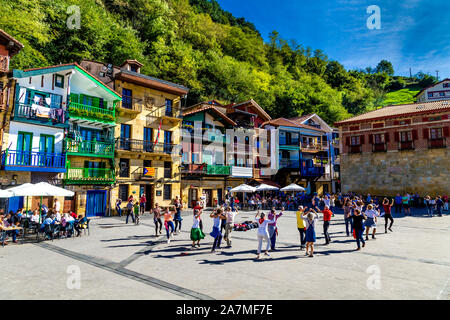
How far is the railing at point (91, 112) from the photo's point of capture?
22.9 metres

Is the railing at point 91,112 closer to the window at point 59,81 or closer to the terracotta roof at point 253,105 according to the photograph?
the window at point 59,81

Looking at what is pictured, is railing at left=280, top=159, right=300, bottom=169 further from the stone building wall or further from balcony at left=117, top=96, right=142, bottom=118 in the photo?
balcony at left=117, top=96, right=142, bottom=118

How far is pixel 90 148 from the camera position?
24000 mm

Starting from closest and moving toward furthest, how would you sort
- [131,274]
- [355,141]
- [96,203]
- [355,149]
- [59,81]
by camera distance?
[131,274] < [59,81] < [96,203] < [355,149] < [355,141]

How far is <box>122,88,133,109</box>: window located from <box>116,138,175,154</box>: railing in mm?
3408

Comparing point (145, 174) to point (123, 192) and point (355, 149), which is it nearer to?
point (123, 192)

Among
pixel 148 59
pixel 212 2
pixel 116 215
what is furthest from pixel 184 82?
pixel 212 2

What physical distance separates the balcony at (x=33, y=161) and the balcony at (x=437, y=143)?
124 ft

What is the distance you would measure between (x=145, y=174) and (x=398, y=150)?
98.9 ft

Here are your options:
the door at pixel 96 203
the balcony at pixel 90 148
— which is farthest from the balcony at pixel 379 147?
the door at pixel 96 203

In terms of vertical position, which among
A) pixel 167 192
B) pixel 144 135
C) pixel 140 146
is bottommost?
pixel 167 192

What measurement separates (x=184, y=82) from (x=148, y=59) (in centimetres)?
661

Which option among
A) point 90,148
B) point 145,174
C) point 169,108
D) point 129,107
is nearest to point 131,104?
point 129,107
